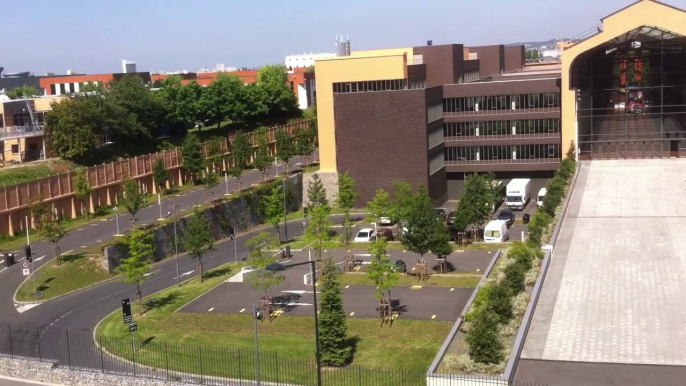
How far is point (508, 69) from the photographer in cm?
9706

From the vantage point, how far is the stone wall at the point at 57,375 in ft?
76.5

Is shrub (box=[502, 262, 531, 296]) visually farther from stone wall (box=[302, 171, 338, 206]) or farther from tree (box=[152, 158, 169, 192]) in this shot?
A: tree (box=[152, 158, 169, 192])

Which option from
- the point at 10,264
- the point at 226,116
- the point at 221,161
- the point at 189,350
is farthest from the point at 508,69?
the point at 189,350

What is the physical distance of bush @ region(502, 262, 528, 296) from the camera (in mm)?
26625

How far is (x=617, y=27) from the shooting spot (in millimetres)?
52594

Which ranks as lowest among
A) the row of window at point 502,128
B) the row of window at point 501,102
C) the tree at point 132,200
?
the tree at point 132,200

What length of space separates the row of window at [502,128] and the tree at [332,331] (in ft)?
111

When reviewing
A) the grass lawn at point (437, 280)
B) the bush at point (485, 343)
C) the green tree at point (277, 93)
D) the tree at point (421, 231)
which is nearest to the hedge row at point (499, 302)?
the bush at point (485, 343)

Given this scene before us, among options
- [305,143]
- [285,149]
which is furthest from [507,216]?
[305,143]

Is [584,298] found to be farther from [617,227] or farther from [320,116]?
[320,116]

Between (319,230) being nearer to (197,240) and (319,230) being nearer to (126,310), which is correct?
(197,240)

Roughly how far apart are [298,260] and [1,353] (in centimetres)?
1782

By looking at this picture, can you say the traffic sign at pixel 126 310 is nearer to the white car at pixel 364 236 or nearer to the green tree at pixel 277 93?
the white car at pixel 364 236

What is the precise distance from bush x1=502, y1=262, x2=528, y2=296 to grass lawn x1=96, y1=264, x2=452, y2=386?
3.16m
